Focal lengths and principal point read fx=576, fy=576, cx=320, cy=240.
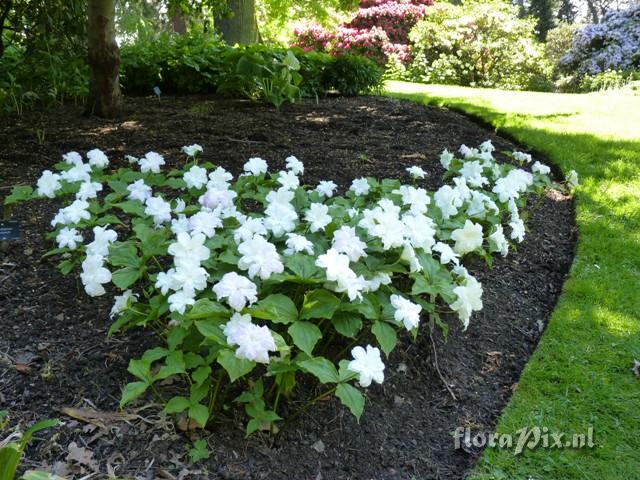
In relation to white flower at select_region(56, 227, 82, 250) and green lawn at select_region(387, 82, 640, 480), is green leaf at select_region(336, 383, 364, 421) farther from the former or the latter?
white flower at select_region(56, 227, 82, 250)

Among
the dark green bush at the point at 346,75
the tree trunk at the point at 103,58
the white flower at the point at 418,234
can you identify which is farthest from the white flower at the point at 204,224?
the dark green bush at the point at 346,75

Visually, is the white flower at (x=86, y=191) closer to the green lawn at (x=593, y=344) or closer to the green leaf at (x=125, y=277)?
the green leaf at (x=125, y=277)

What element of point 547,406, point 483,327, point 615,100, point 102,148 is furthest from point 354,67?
point 547,406

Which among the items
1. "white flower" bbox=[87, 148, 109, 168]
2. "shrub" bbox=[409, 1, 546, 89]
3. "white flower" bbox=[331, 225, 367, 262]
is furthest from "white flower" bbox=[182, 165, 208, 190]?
"shrub" bbox=[409, 1, 546, 89]

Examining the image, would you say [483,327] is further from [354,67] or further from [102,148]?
[354,67]

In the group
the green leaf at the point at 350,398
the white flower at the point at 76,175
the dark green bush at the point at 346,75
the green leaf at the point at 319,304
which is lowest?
the green leaf at the point at 350,398

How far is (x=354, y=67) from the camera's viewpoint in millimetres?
7590

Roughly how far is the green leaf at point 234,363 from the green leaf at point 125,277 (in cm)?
52

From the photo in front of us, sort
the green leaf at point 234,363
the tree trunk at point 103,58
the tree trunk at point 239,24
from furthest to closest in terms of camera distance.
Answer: the tree trunk at point 239,24, the tree trunk at point 103,58, the green leaf at point 234,363

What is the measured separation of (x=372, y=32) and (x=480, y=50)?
287cm

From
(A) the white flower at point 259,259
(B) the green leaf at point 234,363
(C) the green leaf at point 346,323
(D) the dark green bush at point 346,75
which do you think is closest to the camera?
(B) the green leaf at point 234,363

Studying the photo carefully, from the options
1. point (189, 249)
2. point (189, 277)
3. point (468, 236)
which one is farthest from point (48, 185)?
point (468, 236)

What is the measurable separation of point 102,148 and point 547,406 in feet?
11.5

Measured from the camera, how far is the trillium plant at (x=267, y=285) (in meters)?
1.74
